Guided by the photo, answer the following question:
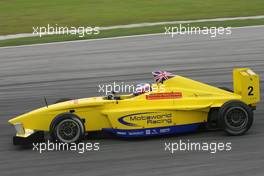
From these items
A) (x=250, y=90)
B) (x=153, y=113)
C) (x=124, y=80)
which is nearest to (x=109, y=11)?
(x=124, y=80)

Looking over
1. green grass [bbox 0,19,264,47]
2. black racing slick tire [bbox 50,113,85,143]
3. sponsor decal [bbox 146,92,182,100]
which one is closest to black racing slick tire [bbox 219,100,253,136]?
sponsor decal [bbox 146,92,182,100]

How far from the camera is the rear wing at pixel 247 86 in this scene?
9188 millimetres

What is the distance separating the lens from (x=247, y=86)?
362 inches

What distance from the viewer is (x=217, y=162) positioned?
792 centimetres

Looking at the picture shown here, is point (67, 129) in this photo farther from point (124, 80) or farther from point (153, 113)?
point (124, 80)

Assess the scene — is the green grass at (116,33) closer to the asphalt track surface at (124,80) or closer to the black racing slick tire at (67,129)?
the asphalt track surface at (124,80)

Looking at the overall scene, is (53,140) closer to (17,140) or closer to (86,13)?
(17,140)

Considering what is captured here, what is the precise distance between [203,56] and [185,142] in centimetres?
719

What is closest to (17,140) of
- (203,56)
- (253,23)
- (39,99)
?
(39,99)

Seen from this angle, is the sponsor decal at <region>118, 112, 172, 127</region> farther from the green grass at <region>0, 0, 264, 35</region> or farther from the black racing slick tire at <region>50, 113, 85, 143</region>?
the green grass at <region>0, 0, 264, 35</region>

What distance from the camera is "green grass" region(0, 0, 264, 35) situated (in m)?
23.4

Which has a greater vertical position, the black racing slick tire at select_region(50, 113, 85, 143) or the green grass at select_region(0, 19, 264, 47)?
the green grass at select_region(0, 19, 264, 47)

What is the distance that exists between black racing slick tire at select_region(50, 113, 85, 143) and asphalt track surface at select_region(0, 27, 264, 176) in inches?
10.3

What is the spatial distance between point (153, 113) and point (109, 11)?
17.3 m
